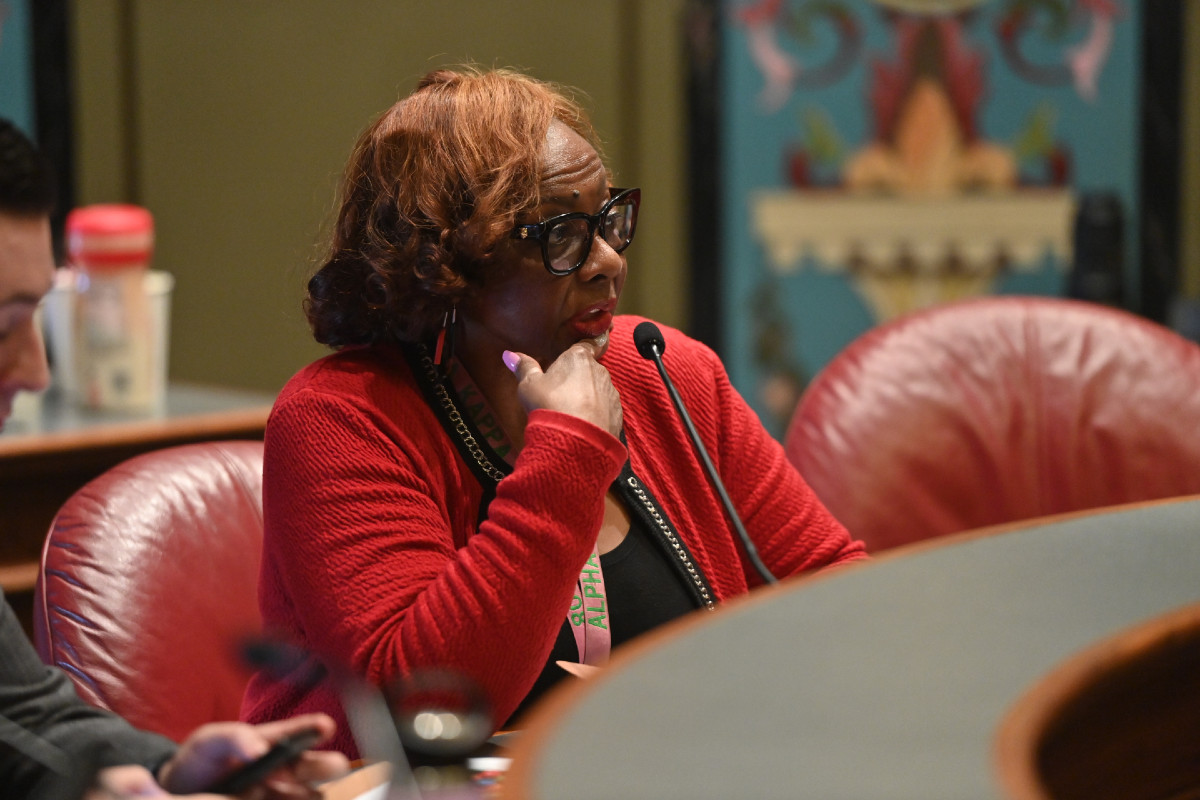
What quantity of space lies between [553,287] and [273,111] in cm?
252

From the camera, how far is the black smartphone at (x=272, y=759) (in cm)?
78

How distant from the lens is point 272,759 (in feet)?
2.58

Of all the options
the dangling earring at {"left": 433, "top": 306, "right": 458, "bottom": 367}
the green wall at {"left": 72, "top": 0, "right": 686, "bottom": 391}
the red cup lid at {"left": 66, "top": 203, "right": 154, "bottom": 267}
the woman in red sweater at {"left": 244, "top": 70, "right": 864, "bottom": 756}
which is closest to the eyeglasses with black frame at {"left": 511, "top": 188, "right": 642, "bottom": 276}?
the woman in red sweater at {"left": 244, "top": 70, "right": 864, "bottom": 756}

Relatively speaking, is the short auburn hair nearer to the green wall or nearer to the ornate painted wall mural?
the green wall

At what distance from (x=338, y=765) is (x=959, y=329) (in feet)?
4.34

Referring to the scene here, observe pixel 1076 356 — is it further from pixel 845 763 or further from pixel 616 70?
pixel 616 70

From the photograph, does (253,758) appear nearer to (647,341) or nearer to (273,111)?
(647,341)

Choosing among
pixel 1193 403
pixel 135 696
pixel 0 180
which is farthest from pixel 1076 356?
pixel 0 180

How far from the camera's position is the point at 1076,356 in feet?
6.23

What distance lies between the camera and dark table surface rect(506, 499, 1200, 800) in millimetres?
514

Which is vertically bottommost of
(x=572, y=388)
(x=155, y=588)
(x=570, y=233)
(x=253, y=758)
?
(x=155, y=588)

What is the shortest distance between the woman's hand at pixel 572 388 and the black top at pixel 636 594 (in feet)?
0.55

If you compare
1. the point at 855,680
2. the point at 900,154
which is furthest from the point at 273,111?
the point at 855,680

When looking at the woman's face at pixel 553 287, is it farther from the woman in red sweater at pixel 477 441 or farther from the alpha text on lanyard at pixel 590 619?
the alpha text on lanyard at pixel 590 619
